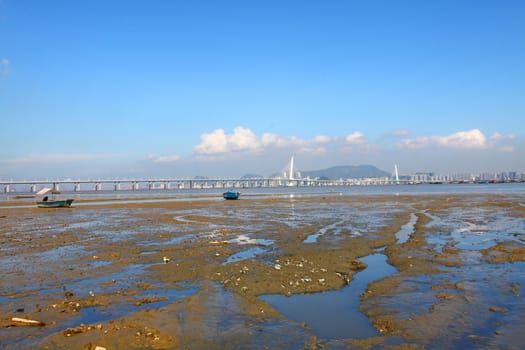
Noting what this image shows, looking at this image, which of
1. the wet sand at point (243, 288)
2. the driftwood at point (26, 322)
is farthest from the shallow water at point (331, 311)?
the driftwood at point (26, 322)

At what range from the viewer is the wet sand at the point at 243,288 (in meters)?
6.81

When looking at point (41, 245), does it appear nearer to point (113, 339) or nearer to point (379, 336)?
point (113, 339)

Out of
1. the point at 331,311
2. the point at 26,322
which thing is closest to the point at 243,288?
the point at 331,311

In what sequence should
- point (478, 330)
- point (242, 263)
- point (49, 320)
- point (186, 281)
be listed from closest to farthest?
1. point (478, 330)
2. point (49, 320)
3. point (186, 281)
4. point (242, 263)

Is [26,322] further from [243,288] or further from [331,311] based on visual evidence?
[331,311]

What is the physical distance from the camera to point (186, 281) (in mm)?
10859

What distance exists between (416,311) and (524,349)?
2.13m

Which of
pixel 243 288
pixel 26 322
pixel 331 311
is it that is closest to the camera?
pixel 26 322

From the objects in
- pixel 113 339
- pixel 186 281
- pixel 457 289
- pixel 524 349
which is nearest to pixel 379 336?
pixel 524 349

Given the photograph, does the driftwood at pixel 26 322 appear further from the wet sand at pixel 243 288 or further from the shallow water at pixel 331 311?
the shallow water at pixel 331 311

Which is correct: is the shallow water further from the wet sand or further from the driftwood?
the driftwood

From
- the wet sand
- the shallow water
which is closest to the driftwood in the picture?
the wet sand

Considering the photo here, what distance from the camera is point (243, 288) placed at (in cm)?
993

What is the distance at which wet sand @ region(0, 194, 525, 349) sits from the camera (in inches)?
268
